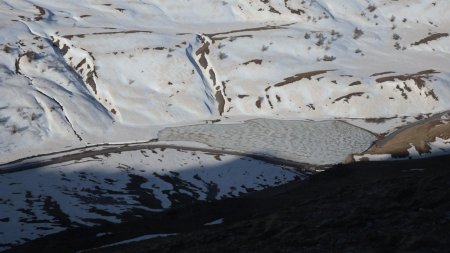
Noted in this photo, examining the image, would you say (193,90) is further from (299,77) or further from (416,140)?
(416,140)

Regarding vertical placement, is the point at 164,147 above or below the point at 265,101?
below

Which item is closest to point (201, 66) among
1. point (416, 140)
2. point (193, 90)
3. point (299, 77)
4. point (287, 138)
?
point (193, 90)

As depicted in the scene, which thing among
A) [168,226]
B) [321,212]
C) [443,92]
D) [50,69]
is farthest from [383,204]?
[50,69]

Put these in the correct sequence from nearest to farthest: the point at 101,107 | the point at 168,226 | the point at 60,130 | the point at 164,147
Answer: the point at 168,226 < the point at 164,147 < the point at 60,130 < the point at 101,107

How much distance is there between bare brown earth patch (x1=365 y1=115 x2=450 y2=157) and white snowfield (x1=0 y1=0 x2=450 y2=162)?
25.3ft

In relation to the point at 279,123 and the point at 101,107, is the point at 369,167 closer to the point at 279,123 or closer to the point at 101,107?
the point at 279,123

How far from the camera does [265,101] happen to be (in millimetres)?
44969

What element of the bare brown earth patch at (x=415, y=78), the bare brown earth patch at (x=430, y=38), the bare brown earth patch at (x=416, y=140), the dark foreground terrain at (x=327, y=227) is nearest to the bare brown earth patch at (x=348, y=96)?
the bare brown earth patch at (x=415, y=78)

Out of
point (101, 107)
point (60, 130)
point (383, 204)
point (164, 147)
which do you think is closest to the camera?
point (383, 204)

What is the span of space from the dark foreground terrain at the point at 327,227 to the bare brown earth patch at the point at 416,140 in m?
5.56

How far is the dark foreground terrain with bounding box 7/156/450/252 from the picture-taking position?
41.5 ft

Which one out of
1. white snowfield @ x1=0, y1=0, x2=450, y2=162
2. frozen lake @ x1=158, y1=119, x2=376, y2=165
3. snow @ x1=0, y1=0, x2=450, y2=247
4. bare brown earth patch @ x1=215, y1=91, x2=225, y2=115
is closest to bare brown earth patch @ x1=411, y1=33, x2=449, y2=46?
white snowfield @ x1=0, y1=0, x2=450, y2=162

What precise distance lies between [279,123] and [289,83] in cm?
584

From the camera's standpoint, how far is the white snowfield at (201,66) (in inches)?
1651
